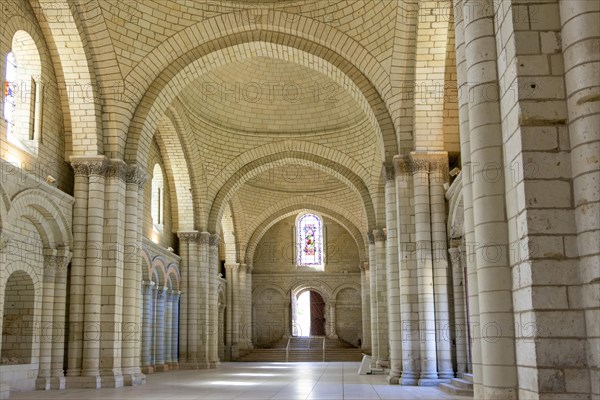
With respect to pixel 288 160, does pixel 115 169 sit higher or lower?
lower

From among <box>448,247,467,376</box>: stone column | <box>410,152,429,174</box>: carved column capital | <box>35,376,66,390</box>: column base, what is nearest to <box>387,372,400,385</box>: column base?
<box>448,247,467,376</box>: stone column

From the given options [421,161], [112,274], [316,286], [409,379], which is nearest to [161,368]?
[112,274]

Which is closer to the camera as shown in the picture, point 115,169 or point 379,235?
point 115,169

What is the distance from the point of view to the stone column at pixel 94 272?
16.9m

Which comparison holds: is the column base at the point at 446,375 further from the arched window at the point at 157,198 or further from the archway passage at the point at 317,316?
the archway passage at the point at 317,316

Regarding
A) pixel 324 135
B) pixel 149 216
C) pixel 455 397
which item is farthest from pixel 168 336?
pixel 455 397

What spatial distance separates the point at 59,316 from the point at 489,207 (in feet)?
39.8

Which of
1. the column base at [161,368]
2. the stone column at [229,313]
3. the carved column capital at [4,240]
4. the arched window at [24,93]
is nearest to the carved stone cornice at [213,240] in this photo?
the column base at [161,368]

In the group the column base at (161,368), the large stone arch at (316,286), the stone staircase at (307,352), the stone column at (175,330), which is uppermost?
the large stone arch at (316,286)

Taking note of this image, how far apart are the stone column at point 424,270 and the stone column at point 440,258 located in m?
0.10

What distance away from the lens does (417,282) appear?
17.2 m

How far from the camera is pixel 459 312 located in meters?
17.0

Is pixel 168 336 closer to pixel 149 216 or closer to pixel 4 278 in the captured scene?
pixel 149 216

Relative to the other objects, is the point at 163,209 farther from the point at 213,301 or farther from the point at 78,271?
the point at 78,271
